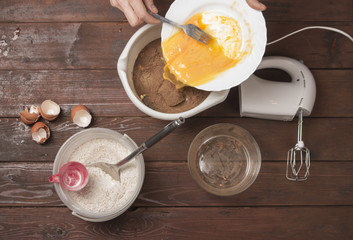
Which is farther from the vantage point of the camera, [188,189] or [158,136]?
[188,189]

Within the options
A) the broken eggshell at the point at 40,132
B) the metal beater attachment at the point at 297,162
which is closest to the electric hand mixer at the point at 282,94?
the metal beater attachment at the point at 297,162

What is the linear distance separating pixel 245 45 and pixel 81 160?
0.51m

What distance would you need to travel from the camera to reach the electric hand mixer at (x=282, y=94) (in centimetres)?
80

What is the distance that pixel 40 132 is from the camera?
0.85m

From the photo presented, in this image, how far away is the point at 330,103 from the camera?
88cm

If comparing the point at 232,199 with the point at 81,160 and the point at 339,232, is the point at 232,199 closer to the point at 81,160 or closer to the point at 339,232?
the point at 339,232

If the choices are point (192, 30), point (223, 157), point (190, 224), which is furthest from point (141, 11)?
point (190, 224)

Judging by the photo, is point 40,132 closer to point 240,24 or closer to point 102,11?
point 102,11

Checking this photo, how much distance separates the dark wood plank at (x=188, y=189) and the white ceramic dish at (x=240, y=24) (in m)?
0.30

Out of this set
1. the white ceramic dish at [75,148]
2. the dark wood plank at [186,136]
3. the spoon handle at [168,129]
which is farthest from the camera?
the dark wood plank at [186,136]

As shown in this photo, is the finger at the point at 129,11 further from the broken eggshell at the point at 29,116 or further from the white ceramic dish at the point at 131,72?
the broken eggshell at the point at 29,116

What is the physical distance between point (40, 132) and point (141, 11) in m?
0.44

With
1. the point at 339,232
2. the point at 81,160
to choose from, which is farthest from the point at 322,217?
the point at 81,160

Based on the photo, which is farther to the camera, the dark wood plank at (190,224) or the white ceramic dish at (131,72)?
the dark wood plank at (190,224)
